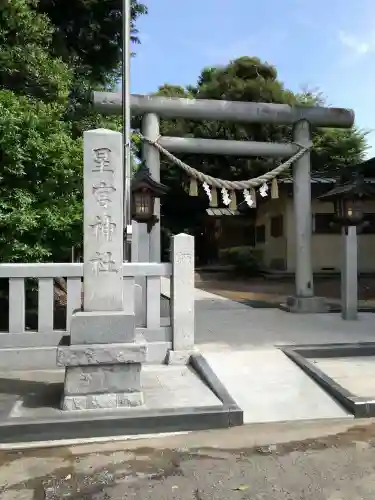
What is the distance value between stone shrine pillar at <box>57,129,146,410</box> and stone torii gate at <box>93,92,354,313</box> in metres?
4.72

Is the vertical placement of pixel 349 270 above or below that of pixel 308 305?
above

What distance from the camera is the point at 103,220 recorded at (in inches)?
190

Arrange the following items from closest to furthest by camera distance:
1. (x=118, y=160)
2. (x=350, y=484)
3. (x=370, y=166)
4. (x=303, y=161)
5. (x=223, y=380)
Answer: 1. (x=350, y=484)
2. (x=118, y=160)
3. (x=223, y=380)
4. (x=303, y=161)
5. (x=370, y=166)

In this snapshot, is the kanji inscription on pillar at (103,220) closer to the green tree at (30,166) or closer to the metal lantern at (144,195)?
the green tree at (30,166)

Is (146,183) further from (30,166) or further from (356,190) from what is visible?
(356,190)

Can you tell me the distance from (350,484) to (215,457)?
1.07m

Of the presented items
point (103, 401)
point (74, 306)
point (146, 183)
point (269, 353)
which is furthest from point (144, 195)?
point (103, 401)

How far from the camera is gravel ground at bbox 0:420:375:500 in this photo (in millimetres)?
3229

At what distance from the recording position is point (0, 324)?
7.82m

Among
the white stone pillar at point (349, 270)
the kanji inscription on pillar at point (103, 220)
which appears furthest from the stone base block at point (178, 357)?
the white stone pillar at point (349, 270)

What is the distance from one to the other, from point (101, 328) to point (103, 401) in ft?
2.38

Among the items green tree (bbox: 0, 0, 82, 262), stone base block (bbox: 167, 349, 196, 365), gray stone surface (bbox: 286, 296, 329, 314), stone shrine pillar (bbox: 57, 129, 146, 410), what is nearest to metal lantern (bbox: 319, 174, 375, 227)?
gray stone surface (bbox: 286, 296, 329, 314)

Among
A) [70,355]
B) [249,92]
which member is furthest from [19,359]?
[249,92]

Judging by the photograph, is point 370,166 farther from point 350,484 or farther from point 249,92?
point 350,484
